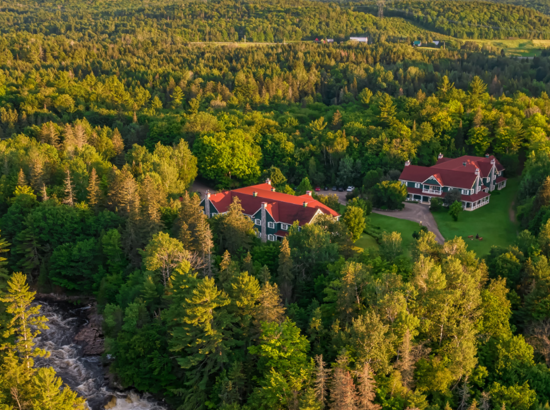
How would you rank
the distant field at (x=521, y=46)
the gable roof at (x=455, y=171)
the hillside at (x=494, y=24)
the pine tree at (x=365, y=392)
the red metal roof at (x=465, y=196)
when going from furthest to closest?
the hillside at (x=494, y=24)
the distant field at (x=521, y=46)
the gable roof at (x=455, y=171)
the red metal roof at (x=465, y=196)
the pine tree at (x=365, y=392)

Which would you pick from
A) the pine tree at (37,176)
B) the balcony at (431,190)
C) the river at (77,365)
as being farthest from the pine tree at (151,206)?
the balcony at (431,190)

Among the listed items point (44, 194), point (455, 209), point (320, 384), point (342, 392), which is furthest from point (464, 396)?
point (44, 194)

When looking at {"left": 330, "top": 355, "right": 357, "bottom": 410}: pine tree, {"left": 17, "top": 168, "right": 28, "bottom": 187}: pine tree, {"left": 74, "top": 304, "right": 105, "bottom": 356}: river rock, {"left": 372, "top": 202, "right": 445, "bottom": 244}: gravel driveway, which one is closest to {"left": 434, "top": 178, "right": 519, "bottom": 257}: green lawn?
{"left": 372, "top": 202, "right": 445, "bottom": 244}: gravel driveway

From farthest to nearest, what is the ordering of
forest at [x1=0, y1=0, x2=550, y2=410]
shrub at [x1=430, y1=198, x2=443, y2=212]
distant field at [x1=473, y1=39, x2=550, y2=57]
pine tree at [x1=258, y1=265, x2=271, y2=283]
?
distant field at [x1=473, y1=39, x2=550, y2=57] < shrub at [x1=430, y1=198, x2=443, y2=212] < pine tree at [x1=258, y1=265, x2=271, y2=283] < forest at [x1=0, y1=0, x2=550, y2=410]

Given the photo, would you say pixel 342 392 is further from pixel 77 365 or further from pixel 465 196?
pixel 465 196

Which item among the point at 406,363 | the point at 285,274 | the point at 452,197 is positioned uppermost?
the point at 406,363

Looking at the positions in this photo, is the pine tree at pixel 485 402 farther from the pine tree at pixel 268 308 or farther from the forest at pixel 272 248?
the pine tree at pixel 268 308

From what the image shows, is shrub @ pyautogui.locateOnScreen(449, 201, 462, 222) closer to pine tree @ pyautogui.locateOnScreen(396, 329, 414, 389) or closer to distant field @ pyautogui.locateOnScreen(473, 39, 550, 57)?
pine tree @ pyautogui.locateOnScreen(396, 329, 414, 389)
